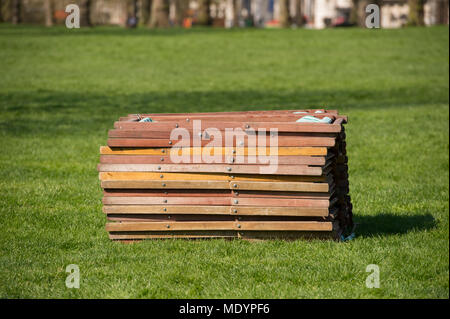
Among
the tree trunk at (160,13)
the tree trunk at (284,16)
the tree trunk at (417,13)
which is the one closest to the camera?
the tree trunk at (160,13)

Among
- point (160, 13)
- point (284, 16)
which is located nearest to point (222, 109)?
point (160, 13)

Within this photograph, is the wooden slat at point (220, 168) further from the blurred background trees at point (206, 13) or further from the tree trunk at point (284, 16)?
the tree trunk at point (284, 16)

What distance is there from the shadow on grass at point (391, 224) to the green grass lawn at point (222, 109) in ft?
0.13

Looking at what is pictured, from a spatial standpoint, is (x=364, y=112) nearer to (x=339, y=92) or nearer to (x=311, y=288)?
(x=339, y=92)

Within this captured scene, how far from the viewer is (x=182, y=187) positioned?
25.3ft

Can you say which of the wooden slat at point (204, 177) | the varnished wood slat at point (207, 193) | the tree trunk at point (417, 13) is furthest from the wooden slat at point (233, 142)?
the tree trunk at point (417, 13)

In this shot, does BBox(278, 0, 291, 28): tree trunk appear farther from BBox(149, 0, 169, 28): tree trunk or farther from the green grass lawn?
the green grass lawn

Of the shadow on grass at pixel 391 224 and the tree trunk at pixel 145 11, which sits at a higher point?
the tree trunk at pixel 145 11

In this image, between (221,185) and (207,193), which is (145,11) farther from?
(221,185)

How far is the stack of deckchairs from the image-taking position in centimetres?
757

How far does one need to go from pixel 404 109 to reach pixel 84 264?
610 inches

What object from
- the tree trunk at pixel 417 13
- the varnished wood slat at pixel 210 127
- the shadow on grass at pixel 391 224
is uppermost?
the tree trunk at pixel 417 13

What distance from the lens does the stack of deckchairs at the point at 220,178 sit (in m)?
7.57
